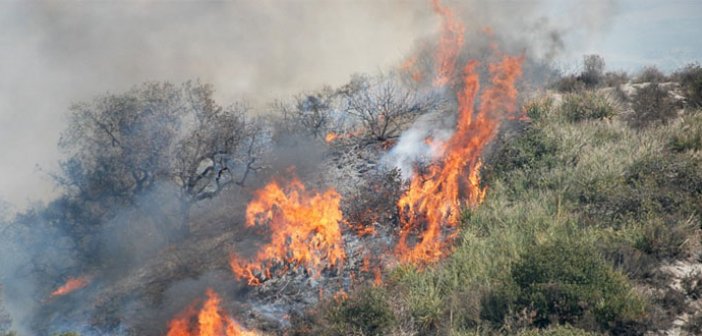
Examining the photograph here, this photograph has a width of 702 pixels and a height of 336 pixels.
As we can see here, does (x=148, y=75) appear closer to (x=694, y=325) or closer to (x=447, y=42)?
(x=447, y=42)

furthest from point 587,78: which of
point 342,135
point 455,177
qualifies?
point 455,177

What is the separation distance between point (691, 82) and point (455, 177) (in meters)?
11.7

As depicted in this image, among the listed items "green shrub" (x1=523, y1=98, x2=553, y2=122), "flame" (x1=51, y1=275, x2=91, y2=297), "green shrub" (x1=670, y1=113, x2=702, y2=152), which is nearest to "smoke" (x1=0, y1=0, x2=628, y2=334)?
Answer: "flame" (x1=51, y1=275, x2=91, y2=297)

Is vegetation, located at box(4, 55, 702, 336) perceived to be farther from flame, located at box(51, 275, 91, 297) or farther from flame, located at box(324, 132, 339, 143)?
flame, located at box(51, 275, 91, 297)

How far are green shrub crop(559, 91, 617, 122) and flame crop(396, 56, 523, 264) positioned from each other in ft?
6.62

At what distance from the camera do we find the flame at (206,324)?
10852mm

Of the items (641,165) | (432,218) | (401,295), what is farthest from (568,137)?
(401,295)

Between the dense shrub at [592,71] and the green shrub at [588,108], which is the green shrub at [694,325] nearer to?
the green shrub at [588,108]

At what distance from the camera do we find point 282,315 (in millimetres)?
11297

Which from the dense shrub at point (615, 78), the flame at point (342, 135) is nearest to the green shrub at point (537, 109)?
the dense shrub at point (615, 78)

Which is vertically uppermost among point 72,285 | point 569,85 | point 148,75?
point 148,75

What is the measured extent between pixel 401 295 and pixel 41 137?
19.5 meters

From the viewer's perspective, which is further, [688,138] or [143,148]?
[143,148]

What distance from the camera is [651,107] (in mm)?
17516
